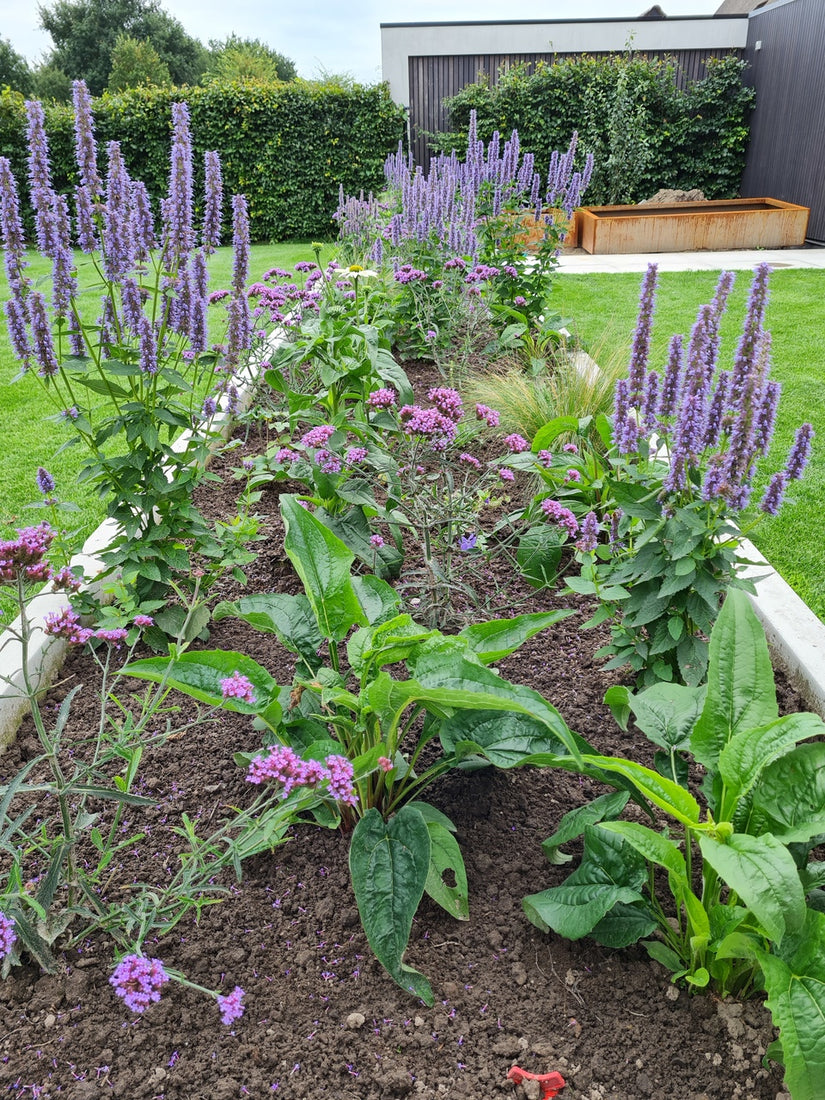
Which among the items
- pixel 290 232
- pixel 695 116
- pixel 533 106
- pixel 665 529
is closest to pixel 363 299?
pixel 665 529

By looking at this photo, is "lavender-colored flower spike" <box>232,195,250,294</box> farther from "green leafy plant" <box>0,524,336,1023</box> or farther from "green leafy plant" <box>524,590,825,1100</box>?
"green leafy plant" <box>524,590,825,1100</box>

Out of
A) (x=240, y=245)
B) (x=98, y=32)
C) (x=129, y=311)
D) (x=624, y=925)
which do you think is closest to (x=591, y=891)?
(x=624, y=925)

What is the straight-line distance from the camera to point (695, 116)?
13789 mm

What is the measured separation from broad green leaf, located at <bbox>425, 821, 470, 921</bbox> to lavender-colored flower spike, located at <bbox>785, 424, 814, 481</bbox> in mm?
1223

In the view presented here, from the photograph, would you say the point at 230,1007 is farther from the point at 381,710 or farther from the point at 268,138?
the point at 268,138

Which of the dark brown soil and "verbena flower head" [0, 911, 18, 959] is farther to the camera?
the dark brown soil

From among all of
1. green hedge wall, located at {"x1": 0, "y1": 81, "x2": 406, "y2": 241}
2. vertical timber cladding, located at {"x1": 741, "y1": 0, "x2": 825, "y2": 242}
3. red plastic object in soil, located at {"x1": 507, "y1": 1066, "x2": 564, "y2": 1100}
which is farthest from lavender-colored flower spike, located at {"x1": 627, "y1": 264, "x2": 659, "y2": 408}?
green hedge wall, located at {"x1": 0, "y1": 81, "x2": 406, "y2": 241}

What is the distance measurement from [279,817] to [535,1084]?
62 cm

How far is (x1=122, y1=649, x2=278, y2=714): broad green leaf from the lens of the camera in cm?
167

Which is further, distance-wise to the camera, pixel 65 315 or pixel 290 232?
pixel 290 232

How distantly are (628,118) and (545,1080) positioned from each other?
563 inches

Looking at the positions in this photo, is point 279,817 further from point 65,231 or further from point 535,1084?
point 65,231

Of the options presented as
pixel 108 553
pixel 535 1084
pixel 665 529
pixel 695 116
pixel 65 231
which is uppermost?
pixel 695 116

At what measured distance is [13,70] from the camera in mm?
32375
